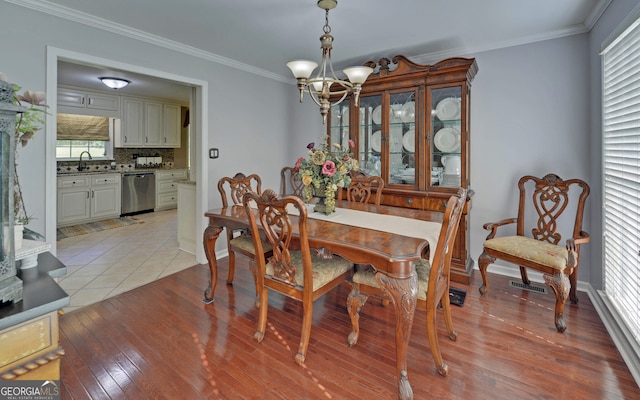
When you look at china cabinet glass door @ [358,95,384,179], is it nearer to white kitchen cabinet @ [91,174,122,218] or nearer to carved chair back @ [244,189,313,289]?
carved chair back @ [244,189,313,289]

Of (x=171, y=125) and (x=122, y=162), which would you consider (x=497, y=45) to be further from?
(x=122, y=162)

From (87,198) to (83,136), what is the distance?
51.7 inches

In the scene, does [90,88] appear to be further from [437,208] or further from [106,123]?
[437,208]

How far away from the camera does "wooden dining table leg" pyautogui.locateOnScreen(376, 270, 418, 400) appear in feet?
5.52

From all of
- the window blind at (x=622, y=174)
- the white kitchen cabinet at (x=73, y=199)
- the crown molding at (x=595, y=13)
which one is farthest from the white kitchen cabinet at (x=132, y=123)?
the window blind at (x=622, y=174)

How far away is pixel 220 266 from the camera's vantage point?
3.63 meters

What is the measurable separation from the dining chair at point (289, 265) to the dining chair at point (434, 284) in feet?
0.72

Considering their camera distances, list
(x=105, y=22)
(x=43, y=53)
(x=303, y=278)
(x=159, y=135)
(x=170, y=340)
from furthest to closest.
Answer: (x=159, y=135) → (x=105, y=22) → (x=43, y=53) → (x=170, y=340) → (x=303, y=278)

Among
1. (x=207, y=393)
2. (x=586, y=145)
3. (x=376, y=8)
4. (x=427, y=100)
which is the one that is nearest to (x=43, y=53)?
(x=376, y=8)

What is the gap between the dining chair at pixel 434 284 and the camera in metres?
1.74

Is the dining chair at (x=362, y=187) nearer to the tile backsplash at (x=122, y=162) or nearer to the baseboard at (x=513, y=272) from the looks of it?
the baseboard at (x=513, y=272)

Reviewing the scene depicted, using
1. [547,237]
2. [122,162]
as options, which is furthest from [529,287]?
[122,162]

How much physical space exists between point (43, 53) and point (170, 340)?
2425mm

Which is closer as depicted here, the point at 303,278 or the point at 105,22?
the point at 303,278
